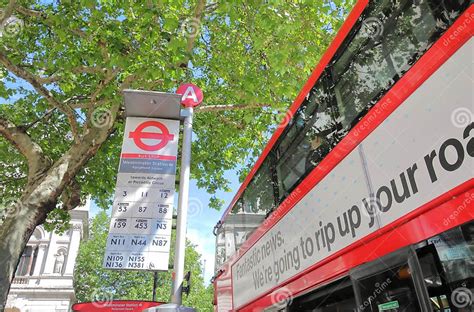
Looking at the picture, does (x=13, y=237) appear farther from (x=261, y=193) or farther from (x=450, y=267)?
(x=450, y=267)

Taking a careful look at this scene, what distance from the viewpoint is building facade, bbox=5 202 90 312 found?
82.6 ft

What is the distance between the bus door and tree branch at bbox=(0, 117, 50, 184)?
6.79 meters

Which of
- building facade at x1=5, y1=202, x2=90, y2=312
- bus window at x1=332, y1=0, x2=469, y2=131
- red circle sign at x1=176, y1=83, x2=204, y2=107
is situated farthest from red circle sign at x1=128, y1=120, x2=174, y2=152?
building facade at x1=5, y1=202, x2=90, y2=312

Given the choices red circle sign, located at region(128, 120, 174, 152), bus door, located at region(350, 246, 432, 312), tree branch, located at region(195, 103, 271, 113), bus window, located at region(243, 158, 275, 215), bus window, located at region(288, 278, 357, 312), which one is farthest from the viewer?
tree branch, located at region(195, 103, 271, 113)

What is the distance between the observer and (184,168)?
4895 mm

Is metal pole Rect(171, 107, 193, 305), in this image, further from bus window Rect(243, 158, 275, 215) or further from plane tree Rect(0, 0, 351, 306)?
plane tree Rect(0, 0, 351, 306)

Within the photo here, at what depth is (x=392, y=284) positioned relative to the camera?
9.18 ft

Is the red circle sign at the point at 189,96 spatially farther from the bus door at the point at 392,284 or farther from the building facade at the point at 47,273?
the building facade at the point at 47,273

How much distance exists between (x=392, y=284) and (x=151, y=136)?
420 centimetres

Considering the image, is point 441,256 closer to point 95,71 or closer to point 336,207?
point 336,207

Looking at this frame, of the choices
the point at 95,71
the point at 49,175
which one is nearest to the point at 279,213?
the point at 49,175

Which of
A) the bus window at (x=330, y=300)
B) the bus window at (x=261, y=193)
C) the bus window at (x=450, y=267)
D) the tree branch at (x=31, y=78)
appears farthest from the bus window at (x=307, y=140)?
the tree branch at (x=31, y=78)

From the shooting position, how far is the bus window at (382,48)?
273 cm

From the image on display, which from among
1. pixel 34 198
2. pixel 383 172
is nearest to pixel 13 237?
pixel 34 198
